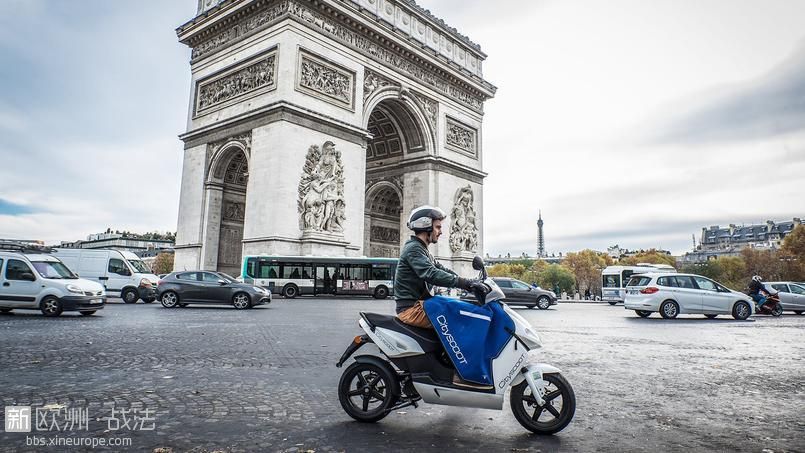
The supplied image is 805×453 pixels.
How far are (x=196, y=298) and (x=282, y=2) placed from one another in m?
14.0

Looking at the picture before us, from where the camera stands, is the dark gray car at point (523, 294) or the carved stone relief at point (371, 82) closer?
the dark gray car at point (523, 294)

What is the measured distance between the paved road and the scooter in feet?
0.52

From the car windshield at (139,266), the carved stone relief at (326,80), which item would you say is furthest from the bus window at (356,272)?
the car windshield at (139,266)

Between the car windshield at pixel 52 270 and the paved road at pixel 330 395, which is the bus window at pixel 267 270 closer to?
the car windshield at pixel 52 270

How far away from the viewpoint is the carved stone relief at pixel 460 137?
30953 mm

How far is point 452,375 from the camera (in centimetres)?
332

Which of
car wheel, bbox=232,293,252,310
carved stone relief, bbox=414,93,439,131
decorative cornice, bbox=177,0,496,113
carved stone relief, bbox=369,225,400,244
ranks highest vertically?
decorative cornice, bbox=177,0,496,113

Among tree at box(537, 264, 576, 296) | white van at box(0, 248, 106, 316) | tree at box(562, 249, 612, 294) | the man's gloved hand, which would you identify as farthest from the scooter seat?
tree at box(562, 249, 612, 294)

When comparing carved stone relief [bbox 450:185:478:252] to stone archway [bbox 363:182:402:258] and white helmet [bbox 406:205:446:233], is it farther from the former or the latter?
white helmet [bbox 406:205:446:233]

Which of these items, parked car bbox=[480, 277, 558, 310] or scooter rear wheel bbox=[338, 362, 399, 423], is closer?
scooter rear wheel bbox=[338, 362, 399, 423]

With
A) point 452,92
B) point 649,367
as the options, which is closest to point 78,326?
point 649,367

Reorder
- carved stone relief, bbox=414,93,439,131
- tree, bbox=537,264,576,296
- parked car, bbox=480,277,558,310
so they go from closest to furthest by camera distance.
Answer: parked car, bbox=480,277,558,310 → carved stone relief, bbox=414,93,439,131 → tree, bbox=537,264,576,296

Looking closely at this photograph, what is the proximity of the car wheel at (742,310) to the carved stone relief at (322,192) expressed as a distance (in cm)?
1534

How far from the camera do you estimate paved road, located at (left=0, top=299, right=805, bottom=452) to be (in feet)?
9.96
